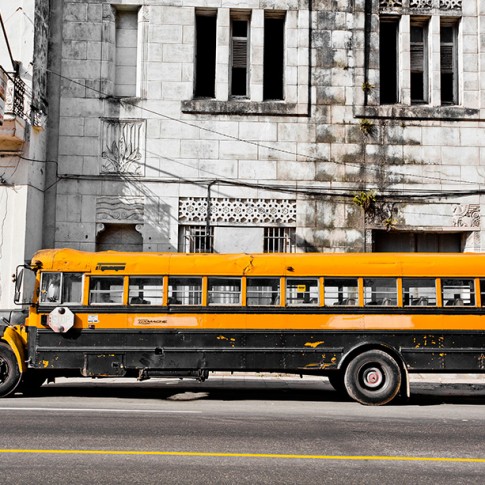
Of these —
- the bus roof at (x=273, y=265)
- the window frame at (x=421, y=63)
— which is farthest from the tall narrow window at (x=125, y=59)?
the bus roof at (x=273, y=265)

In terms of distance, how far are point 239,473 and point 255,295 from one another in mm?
5845

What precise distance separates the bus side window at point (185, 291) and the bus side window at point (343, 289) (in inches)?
93.0

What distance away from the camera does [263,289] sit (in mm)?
12578

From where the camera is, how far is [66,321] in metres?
12.4

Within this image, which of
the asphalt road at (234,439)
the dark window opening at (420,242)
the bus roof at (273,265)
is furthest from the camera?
the dark window opening at (420,242)

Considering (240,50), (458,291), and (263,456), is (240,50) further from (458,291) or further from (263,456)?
(263,456)

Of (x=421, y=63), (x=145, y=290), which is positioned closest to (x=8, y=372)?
(x=145, y=290)

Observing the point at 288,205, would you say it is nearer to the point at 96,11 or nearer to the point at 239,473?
the point at 96,11

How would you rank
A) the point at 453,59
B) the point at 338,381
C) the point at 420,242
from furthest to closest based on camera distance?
the point at 453,59, the point at 420,242, the point at 338,381

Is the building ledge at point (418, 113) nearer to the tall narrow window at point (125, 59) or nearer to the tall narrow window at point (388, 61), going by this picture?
the tall narrow window at point (388, 61)

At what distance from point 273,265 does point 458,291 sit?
3457 mm

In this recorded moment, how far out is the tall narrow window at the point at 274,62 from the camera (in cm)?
1980

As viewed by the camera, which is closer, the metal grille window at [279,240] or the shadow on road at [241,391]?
the shadow on road at [241,391]

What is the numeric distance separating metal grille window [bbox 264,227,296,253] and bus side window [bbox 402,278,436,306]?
22.0 feet
